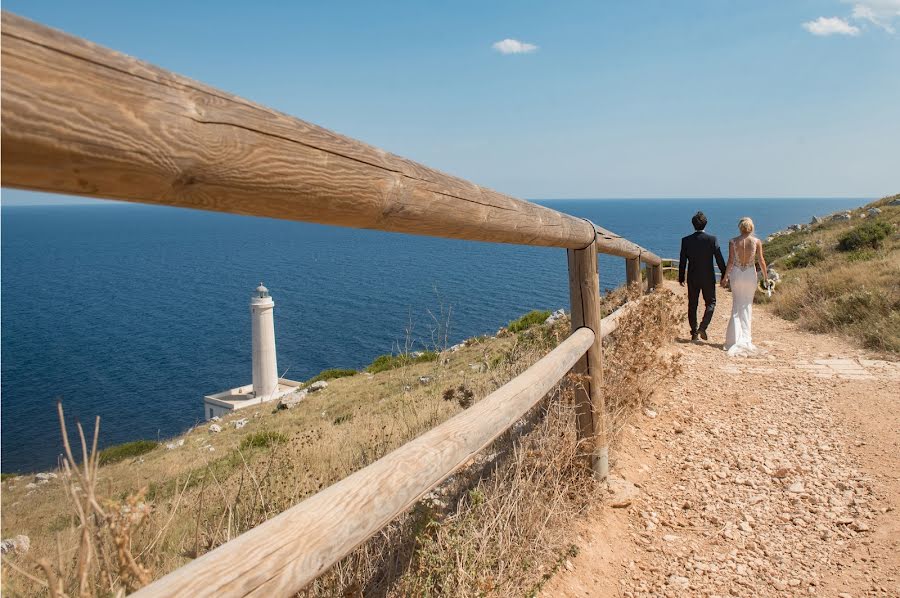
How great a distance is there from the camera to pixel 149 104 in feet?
3.05

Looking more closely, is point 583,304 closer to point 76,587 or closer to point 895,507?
point 895,507

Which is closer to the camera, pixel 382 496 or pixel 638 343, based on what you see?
pixel 382 496

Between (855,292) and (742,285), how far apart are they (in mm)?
2282

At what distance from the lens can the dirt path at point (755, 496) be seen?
9.99 ft

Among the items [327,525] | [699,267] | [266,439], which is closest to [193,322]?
[266,439]

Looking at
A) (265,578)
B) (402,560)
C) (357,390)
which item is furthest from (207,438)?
(265,578)

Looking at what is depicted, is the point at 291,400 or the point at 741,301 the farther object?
the point at 291,400

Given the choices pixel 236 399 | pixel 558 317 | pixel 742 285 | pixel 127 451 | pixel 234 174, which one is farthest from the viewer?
pixel 236 399

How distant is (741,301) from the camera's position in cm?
829

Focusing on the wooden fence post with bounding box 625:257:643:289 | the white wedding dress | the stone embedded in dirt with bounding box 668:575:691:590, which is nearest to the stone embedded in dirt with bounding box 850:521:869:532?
the stone embedded in dirt with bounding box 668:575:691:590

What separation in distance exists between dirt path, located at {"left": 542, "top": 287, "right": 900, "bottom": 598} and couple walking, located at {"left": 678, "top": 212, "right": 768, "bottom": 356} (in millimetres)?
1769

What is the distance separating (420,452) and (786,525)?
283cm

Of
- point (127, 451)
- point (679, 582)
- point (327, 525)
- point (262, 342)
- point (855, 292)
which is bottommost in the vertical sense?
point (127, 451)

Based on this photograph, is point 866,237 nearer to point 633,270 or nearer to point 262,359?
point 633,270
